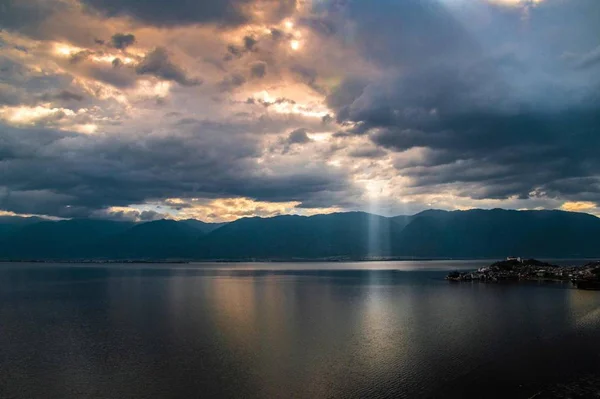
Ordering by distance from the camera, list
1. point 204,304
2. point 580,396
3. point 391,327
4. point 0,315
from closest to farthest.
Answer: point 580,396 < point 391,327 < point 0,315 < point 204,304

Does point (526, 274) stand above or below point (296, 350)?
above

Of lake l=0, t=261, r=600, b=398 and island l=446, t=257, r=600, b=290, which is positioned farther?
island l=446, t=257, r=600, b=290

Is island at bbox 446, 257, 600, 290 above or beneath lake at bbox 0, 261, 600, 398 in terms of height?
above

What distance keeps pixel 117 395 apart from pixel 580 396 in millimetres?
37868

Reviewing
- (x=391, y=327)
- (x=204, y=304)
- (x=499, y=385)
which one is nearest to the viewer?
(x=499, y=385)

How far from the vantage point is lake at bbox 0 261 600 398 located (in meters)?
37.5

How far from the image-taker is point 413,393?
116 ft

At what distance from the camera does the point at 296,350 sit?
5025 centimetres

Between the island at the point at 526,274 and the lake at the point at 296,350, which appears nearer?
the lake at the point at 296,350

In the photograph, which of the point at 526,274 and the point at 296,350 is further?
the point at 526,274

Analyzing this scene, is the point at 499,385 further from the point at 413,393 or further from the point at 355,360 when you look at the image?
the point at 355,360

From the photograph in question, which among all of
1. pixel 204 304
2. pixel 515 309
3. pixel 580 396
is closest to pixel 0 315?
pixel 204 304

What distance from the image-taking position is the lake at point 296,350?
37500 millimetres

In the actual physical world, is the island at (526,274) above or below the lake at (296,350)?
above
